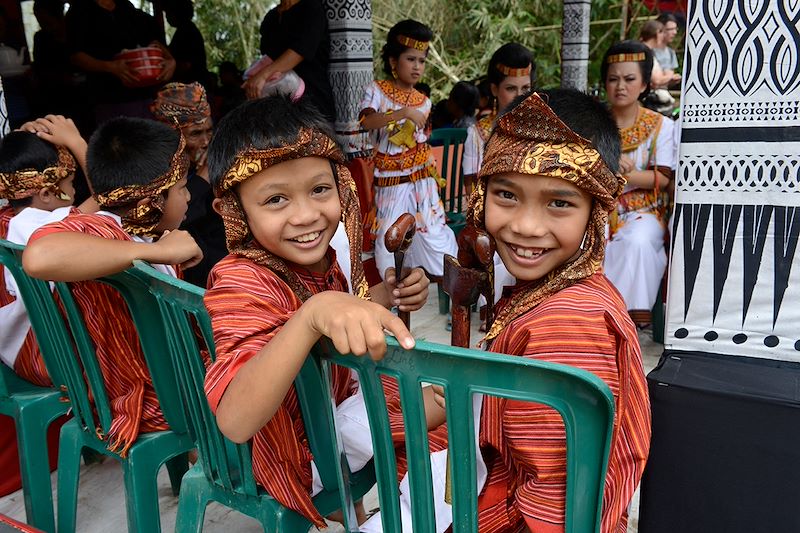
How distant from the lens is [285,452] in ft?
4.61

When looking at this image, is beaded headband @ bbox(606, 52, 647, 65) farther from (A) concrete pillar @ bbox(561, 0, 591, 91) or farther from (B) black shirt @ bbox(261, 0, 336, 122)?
(A) concrete pillar @ bbox(561, 0, 591, 91)

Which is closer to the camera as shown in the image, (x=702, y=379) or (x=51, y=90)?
(x=702, y=379)

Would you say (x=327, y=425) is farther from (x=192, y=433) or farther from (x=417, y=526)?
(x=192, y=433)

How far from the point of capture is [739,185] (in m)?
1.69

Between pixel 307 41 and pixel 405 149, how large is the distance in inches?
36.9

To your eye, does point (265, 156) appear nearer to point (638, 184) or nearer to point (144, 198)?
A: point (144, 198)

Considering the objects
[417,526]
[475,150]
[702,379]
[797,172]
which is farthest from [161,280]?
[475,150]

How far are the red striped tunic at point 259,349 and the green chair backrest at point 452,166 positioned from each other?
372 cm

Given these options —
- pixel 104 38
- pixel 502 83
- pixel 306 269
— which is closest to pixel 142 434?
pixel 306 269

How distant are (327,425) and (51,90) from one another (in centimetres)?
552

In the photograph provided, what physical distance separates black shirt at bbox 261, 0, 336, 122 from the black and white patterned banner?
303 cm

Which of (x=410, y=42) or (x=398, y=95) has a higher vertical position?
(x=410, y=42)

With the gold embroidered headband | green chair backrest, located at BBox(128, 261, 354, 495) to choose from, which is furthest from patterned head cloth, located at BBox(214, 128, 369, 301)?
green chair backrest, located at BBox(128, 261, 354, 495)

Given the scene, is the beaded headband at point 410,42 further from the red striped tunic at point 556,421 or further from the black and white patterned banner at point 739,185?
the red striped tunic at point 556,421
